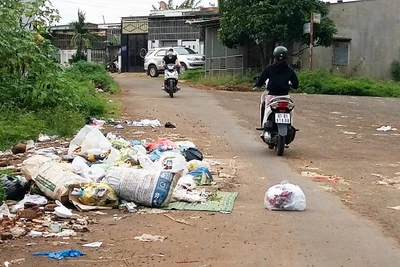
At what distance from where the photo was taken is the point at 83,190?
6.70 meters

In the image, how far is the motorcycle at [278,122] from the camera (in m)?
10.4

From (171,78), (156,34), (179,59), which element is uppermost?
(156,34)

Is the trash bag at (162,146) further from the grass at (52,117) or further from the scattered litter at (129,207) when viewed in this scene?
the scattered litter at (129,207)

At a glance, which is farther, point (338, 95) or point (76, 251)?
point (338, 95)

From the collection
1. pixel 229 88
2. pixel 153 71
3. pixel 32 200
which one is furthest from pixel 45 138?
pixel 153 71

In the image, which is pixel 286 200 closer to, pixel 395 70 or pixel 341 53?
pixel 341 53

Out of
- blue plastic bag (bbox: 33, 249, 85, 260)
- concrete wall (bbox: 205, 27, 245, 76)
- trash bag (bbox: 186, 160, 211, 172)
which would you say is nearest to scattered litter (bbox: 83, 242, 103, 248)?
blue plastic bag (bbox: 33, 249, 85, 260)

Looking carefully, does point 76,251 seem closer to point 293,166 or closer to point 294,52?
point 293,166

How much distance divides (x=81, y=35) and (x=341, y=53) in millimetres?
21661

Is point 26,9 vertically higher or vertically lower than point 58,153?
higher

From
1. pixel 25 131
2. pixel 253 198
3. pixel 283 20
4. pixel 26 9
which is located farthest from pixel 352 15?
pixel 253 198

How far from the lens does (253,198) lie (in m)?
7.33

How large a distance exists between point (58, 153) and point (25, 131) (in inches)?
89.2

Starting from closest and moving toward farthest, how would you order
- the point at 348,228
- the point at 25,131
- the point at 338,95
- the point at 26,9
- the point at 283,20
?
the point at 348,228, the point at 25,131, the point at 26,9, the point at 338,95, the point at 283,20
